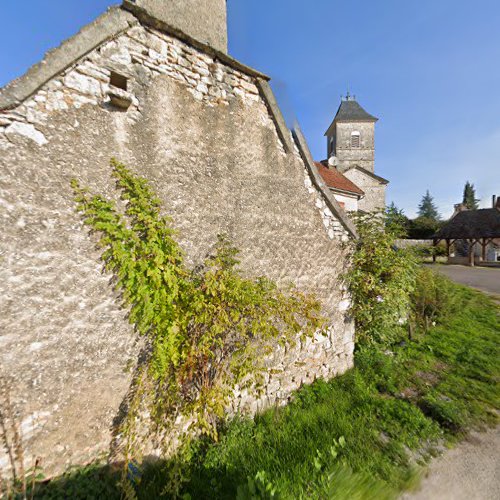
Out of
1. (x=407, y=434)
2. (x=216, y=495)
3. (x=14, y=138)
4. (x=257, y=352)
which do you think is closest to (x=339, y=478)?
(x=216, y=495)

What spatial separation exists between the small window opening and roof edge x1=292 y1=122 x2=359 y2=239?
230 cm

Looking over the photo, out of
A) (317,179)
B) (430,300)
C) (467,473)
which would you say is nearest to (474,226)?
(430,300)

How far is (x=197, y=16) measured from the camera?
134 inches

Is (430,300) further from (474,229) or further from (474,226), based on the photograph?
(474,226)

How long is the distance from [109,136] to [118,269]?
1.33 m

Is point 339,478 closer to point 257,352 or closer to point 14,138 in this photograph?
point 257,352

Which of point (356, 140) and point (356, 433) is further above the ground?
point (356, 140)

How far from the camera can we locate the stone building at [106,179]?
6.70 feet

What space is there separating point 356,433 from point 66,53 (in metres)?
5.05

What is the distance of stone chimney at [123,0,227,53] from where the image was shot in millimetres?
3072

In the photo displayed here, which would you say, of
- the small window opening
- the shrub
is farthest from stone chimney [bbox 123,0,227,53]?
the shrub

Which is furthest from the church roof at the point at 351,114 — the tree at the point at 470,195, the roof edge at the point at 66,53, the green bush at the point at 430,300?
the tree at the point at 470,195

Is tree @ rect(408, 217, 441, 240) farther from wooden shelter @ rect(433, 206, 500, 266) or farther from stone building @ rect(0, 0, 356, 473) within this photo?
stone building @ rect(0, 0, 356, 473)

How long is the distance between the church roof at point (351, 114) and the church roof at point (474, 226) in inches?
581
